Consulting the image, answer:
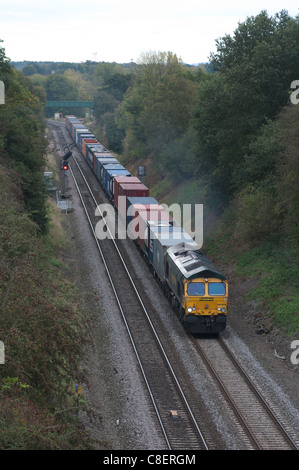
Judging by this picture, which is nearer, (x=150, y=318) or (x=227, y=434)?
(x=227, y=434)

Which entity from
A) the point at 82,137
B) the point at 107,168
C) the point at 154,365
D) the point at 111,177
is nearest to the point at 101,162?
the point at 107,168

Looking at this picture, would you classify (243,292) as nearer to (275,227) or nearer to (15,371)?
(275,227)

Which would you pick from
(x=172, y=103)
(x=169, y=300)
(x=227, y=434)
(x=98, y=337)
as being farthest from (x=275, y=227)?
A: (x=172, y=103)

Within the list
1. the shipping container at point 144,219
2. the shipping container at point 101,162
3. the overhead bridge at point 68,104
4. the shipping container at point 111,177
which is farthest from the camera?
the overhead bridge at point 68,104

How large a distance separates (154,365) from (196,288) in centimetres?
401

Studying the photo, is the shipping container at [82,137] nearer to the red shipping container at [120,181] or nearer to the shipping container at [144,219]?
the red shipping container at [120,181]

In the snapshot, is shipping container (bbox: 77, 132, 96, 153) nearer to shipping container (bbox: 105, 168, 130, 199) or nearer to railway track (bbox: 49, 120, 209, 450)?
shipping container (bbox: 105, 168, 130, 199)

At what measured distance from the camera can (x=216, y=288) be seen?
24.5 m

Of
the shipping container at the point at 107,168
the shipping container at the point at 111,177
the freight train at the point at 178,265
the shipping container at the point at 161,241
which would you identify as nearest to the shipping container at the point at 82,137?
the shipping container at the point at 107,168

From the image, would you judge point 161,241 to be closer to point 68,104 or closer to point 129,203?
point 129,203

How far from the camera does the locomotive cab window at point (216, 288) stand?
24453 mm

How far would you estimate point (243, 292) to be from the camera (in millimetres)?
30062

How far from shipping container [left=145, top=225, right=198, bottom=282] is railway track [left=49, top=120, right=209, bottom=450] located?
1.81 metres
